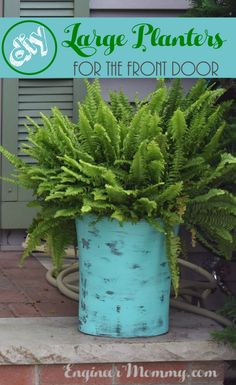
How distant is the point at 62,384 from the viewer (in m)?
2.83

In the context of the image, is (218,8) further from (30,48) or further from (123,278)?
(123,278)

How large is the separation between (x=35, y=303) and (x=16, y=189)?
1.02 metres

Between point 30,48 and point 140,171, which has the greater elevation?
point 30,48

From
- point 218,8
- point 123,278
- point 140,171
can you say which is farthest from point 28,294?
point 218,8

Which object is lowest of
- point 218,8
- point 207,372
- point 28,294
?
point 207,372

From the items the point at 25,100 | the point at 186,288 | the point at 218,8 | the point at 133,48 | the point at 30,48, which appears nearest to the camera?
the point at 133,48

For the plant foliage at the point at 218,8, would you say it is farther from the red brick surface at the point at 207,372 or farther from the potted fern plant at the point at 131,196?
the red brick surface at the point at 207,372

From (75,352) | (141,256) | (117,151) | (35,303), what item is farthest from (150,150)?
(35,303)

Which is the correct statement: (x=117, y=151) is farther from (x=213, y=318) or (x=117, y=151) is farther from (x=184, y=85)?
(x=184, y=85)

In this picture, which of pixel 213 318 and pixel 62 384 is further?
pixel 213 318

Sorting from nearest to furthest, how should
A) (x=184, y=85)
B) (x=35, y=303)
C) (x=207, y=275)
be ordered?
(x=35, y=303) < (x=207, y=275) < (x=184, y=85)

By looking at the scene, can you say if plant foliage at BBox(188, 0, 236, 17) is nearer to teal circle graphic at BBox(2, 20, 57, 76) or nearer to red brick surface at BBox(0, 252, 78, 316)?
teal circle graphic at BBox(2, 20, 57, 76)

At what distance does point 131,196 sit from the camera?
8.96 feet

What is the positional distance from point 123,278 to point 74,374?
0.40 metres
